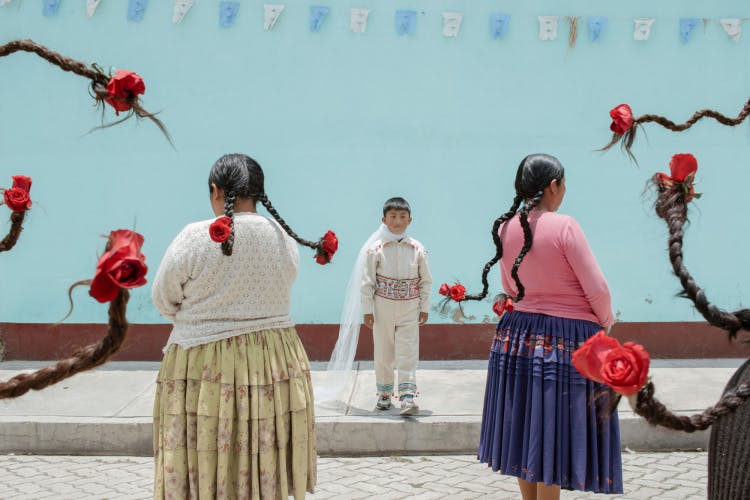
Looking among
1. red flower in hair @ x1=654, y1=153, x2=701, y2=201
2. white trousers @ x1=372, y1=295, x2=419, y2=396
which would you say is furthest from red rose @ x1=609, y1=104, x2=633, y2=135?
white trousers @ x1=372, y1=295, x2=419, y2=396

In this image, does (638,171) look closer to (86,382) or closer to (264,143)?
(264,143)

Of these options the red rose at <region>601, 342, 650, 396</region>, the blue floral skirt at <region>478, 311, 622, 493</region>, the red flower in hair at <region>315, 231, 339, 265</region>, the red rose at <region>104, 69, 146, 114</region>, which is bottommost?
the blue floral skirt at <region>478, 311, 622, 493</region>

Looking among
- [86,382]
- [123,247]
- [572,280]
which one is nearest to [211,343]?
[123,247]

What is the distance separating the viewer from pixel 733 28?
6602 mm

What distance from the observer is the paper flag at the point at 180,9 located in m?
6.43

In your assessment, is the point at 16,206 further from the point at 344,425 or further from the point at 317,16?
the point at 317,16

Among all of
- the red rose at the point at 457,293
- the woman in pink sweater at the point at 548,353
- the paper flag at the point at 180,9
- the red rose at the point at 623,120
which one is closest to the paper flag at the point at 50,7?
the paper flag at the point at 180,9

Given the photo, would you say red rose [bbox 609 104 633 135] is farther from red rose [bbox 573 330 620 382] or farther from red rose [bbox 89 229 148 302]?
red rose [bbox 89 229 148 302]

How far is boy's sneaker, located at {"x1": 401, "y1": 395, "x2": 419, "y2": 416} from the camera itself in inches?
196

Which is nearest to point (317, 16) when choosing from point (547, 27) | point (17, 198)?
point (547, 27)

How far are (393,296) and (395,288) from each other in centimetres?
6

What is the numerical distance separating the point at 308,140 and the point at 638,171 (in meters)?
3.18

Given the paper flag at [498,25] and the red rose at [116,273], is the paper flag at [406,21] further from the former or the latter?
the red rose at [116,273]

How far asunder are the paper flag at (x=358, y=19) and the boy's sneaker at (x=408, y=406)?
11.6 ft
